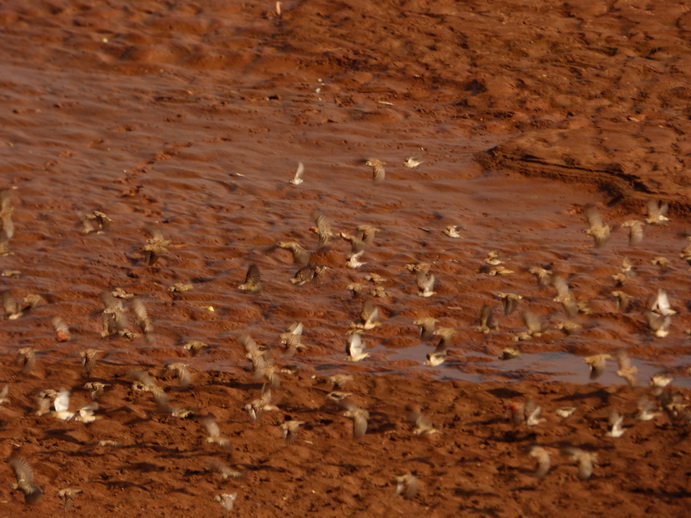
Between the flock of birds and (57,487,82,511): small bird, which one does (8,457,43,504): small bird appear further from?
(57,487,82,511): small bird

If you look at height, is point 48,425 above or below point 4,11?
above

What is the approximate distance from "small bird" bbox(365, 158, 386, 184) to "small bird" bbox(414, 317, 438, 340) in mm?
3448

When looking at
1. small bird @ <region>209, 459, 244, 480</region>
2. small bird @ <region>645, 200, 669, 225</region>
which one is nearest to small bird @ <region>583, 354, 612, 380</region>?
small bird @ <region>209, 459, 244, 480</region>

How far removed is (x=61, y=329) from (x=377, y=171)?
478 centimetres

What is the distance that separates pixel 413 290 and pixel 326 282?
886mm

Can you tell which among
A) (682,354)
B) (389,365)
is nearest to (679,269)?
(682,354)

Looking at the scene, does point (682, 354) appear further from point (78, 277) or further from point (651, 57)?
point (651, 57)

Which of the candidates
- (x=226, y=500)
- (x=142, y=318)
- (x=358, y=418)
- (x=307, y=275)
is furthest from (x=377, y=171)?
(x=226, y=500)

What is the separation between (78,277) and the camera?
10469 mm

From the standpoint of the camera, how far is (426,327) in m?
9.27

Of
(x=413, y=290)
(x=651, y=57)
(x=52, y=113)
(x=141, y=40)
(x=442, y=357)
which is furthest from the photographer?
(x=141, y=40)

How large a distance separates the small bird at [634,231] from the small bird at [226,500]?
5.74 meters

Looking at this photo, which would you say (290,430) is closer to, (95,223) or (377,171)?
(95,223)

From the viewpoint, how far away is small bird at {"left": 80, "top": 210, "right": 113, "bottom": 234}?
11.3 metres
